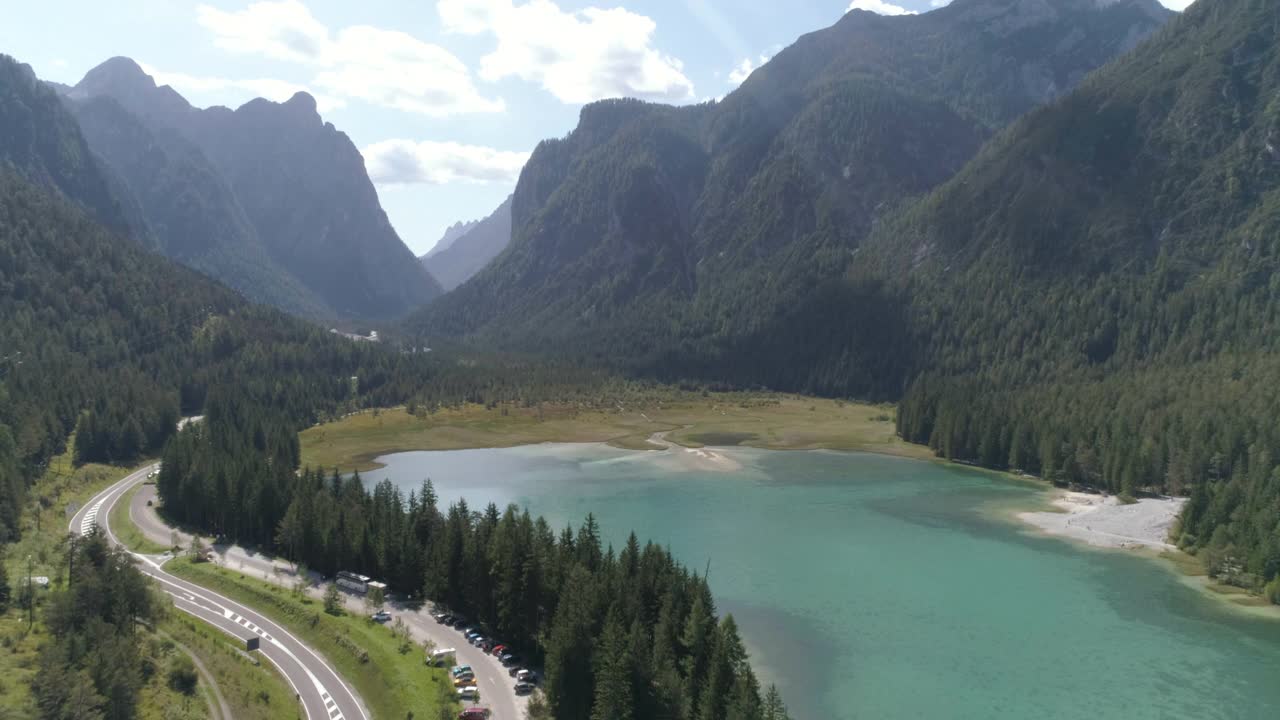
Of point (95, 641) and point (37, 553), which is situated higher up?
point (95, 641)

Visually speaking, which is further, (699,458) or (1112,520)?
(699,458)

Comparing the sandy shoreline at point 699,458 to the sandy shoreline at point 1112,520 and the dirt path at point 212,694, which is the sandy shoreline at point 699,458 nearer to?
the sandy shoreline at point 1112,520

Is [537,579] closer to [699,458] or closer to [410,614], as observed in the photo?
[410,614]

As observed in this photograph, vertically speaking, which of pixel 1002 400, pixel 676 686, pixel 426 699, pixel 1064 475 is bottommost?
pixel 426 699

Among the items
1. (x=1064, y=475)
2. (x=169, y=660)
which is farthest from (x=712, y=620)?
(x=1064, y=475)

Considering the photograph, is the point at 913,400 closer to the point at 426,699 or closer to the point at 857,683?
the point at 857,683

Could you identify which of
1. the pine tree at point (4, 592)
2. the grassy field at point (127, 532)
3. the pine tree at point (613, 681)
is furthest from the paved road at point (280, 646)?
the pine tree at point (613, 681)

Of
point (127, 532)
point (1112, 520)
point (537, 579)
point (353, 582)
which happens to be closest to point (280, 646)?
point (353, 582)
